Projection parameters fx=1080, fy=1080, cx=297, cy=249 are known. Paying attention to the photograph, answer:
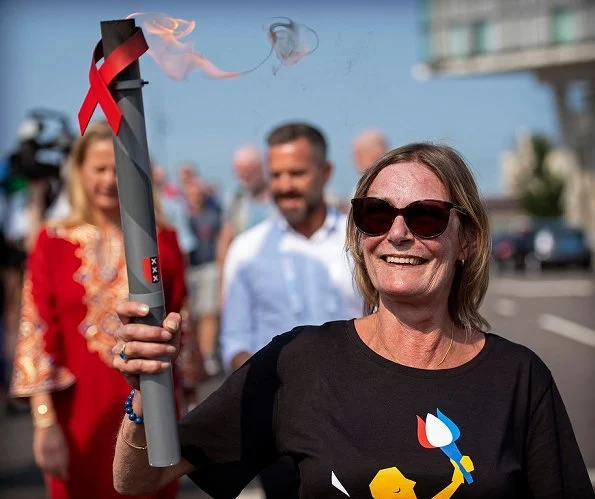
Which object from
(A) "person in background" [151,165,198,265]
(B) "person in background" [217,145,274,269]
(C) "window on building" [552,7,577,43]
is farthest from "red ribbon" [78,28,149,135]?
(C) "window on building" [552,7,577,43]

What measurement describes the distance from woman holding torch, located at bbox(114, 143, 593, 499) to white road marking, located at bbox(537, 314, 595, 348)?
11.3m

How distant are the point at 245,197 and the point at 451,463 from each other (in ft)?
21.2

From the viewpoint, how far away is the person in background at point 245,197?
852 centimetres

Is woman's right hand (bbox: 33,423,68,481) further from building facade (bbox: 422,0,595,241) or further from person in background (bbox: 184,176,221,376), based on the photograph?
building facade (bbox: 422,0,595,241)

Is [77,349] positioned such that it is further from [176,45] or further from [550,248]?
[550,248]

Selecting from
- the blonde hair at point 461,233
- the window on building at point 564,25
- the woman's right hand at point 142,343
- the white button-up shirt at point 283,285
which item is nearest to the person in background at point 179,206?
the white button-up shirt at point 283,285

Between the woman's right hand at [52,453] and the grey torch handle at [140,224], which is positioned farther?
the woman's right hand at [52,453]

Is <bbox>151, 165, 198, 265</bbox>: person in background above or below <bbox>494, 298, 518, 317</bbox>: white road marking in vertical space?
above

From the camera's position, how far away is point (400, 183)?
9.25 ft

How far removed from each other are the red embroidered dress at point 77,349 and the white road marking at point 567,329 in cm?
1041

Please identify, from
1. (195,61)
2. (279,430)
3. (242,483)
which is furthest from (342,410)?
(195,61)

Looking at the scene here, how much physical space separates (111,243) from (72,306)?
0.99ft

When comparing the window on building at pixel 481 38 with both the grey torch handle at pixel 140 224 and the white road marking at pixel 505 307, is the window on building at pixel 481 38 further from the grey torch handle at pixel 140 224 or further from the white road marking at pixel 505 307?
the grey torch handle at pixel 140 224

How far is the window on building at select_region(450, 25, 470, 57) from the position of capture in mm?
59062
